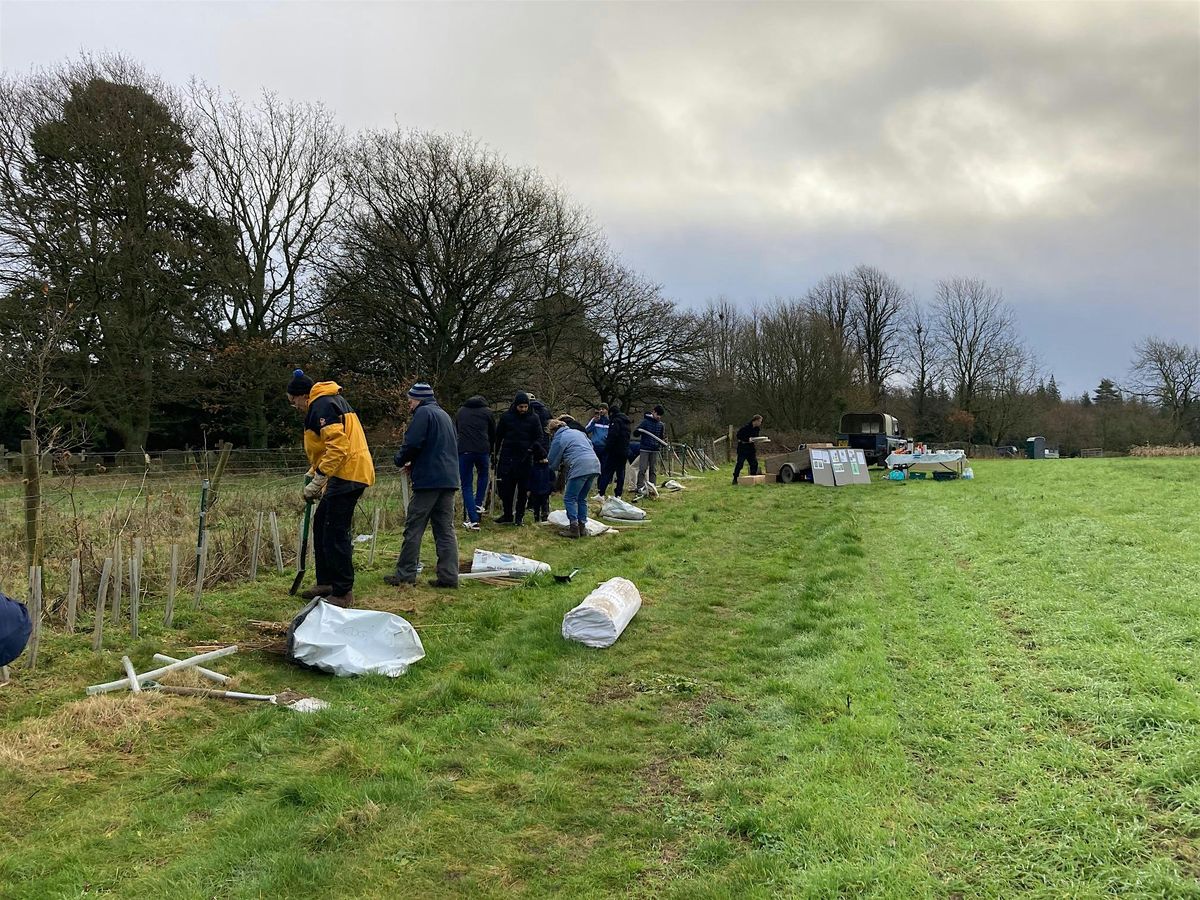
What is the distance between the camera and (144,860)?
2.51 m

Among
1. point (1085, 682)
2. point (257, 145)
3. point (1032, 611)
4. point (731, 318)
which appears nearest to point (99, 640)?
point (1085, 682)

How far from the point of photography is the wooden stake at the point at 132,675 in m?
3.84

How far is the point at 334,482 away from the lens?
17.5ft

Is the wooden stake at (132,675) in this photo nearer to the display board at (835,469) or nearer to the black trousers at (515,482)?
the black trousers at (515,482)

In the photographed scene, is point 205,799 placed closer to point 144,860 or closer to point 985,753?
point 144,860

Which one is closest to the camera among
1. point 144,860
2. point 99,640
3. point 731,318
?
point 144,860

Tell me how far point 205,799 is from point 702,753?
7.12 feet

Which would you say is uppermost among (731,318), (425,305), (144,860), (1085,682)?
(731,318)

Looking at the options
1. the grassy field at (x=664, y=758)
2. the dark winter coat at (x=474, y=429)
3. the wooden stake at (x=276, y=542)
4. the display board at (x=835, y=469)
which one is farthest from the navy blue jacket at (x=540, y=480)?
the display board at (x=835, y=469)

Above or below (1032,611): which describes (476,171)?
above

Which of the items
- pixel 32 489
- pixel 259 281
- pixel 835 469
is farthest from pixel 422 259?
pixel 32 489

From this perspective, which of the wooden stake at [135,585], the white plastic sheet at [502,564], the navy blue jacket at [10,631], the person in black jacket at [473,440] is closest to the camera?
the navy blue jacket at [10,631]

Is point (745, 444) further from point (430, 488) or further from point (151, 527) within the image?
point (151, 527)

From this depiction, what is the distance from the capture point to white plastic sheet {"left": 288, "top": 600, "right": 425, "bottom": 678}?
426 cm
